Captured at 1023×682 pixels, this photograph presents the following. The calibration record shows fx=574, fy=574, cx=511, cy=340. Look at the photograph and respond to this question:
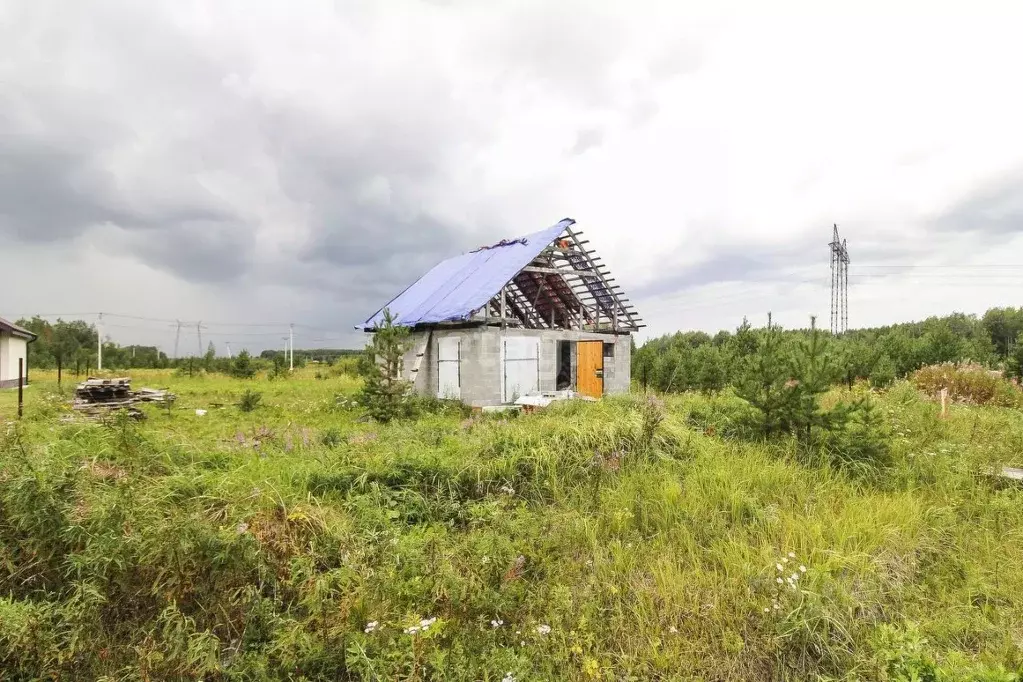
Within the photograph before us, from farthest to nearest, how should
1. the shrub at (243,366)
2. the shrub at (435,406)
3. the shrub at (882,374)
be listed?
1. the shrub at (243,366)
2. the shrub at (882,374)
3. the shrub at (435,406)

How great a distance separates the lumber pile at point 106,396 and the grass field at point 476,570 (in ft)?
30.6

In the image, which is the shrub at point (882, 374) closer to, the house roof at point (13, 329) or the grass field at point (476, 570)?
the grass field at point (476, 570)

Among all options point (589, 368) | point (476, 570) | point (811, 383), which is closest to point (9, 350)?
point (589, 368)

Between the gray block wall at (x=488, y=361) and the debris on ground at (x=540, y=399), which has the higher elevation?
the gray block wall at (x=488, y=361)

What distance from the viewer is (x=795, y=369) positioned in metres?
7.32

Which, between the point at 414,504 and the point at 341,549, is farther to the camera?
the point at 414,504

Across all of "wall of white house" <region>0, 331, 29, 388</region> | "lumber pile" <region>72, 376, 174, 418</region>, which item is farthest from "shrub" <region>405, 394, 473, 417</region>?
"wall of white house" <region>0, 331, 29, 388</region>

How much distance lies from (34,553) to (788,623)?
5.25m

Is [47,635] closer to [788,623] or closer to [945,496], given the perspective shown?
[788,623]

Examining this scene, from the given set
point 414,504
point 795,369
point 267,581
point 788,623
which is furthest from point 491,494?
point 795,369

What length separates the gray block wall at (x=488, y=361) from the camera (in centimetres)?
1594

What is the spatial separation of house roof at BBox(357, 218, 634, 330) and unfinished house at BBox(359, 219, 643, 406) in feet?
0.12

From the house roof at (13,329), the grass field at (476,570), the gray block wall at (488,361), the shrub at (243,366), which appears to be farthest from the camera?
the shrub at (243,366)

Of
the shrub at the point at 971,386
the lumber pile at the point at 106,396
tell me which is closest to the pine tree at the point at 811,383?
the shrub at the point at 971,386
